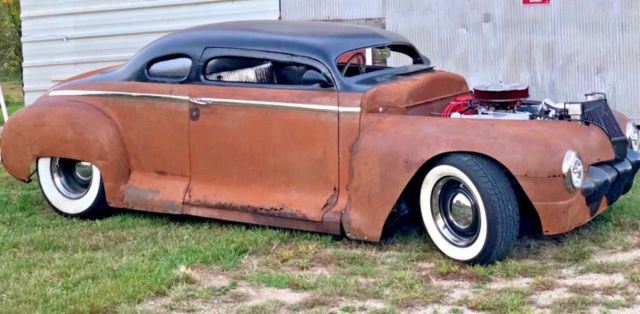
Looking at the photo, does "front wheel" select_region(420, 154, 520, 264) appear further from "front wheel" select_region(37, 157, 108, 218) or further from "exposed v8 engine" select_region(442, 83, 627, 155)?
"front wheel" select_region(37, 157, 108, 218)

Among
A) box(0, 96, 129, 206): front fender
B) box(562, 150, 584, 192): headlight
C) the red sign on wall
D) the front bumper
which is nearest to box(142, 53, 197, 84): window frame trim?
box(0, 96, 129, 206): front fender

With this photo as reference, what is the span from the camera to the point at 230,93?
5.78 metres

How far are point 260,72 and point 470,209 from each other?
1843 millimetres

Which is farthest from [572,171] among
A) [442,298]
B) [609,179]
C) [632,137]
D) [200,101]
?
[200,101]

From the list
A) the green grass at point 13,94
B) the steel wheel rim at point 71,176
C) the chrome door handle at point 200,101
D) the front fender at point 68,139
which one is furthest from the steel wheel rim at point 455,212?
the green grass at point 13,94

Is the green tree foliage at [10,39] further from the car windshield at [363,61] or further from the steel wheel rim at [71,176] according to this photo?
the car windshield at [363,61]

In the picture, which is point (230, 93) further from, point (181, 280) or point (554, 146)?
point (554, 146)

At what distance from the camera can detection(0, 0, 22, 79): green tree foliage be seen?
66.5 feet

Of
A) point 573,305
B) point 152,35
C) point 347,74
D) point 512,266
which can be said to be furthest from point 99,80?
point 152,35

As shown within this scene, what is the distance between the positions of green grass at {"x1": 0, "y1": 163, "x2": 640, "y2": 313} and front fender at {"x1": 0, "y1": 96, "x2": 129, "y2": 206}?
1.27 feet

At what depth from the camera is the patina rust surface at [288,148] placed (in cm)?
491

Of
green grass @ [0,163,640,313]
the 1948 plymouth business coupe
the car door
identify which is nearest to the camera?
green grass @ [0,163,640,313]

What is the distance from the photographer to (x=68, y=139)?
6.25 m

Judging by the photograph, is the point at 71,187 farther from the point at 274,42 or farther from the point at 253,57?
the point at 274,42
